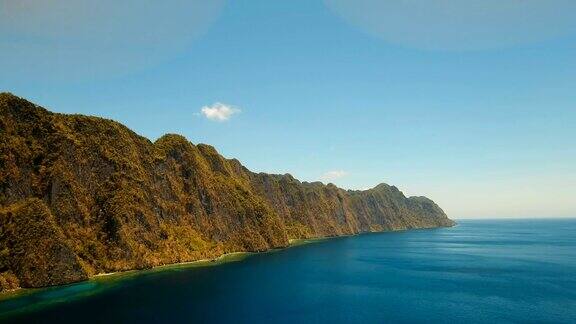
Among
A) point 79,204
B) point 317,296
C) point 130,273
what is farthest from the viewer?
point 79,204

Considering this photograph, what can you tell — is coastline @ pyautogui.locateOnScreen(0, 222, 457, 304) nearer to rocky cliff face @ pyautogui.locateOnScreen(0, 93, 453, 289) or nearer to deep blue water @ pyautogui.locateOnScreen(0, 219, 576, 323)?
rocky cliff face @ pyautogui.locateOnScreen(0, 93, 453, 289)

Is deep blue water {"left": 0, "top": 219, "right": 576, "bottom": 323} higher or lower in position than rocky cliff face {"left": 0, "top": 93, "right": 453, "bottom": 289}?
lower

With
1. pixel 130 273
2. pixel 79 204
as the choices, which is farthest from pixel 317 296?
pixel 79 204

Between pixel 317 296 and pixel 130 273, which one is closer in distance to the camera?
pixel 317 296

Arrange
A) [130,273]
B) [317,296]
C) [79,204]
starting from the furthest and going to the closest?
[79,204], [130,273], [317,296]

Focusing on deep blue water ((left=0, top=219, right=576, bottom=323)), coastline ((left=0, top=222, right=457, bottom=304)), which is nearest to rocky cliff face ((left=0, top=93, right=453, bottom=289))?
coastline ((left=0, top=222, right=457, bottom=304))

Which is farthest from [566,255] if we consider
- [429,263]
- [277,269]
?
[277,269]

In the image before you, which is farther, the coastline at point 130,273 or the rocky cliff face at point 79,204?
the rocky cliff face at point 79,204

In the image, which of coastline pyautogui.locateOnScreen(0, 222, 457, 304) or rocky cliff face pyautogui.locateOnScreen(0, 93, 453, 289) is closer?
coastline pyautogui.locateOnScreen(0, 222, 457, 304)

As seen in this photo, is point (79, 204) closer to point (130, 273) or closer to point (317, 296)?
point (130, 273)

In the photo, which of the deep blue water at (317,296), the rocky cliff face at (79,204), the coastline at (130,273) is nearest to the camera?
the deep blue water at (317,296)

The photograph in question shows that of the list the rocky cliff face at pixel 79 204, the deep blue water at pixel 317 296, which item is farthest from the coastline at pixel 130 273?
the deep blue water at pixel 317 296

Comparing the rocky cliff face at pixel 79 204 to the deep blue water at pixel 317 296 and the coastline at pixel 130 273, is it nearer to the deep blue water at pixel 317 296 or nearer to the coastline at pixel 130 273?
the coastline at pixel 130 273
